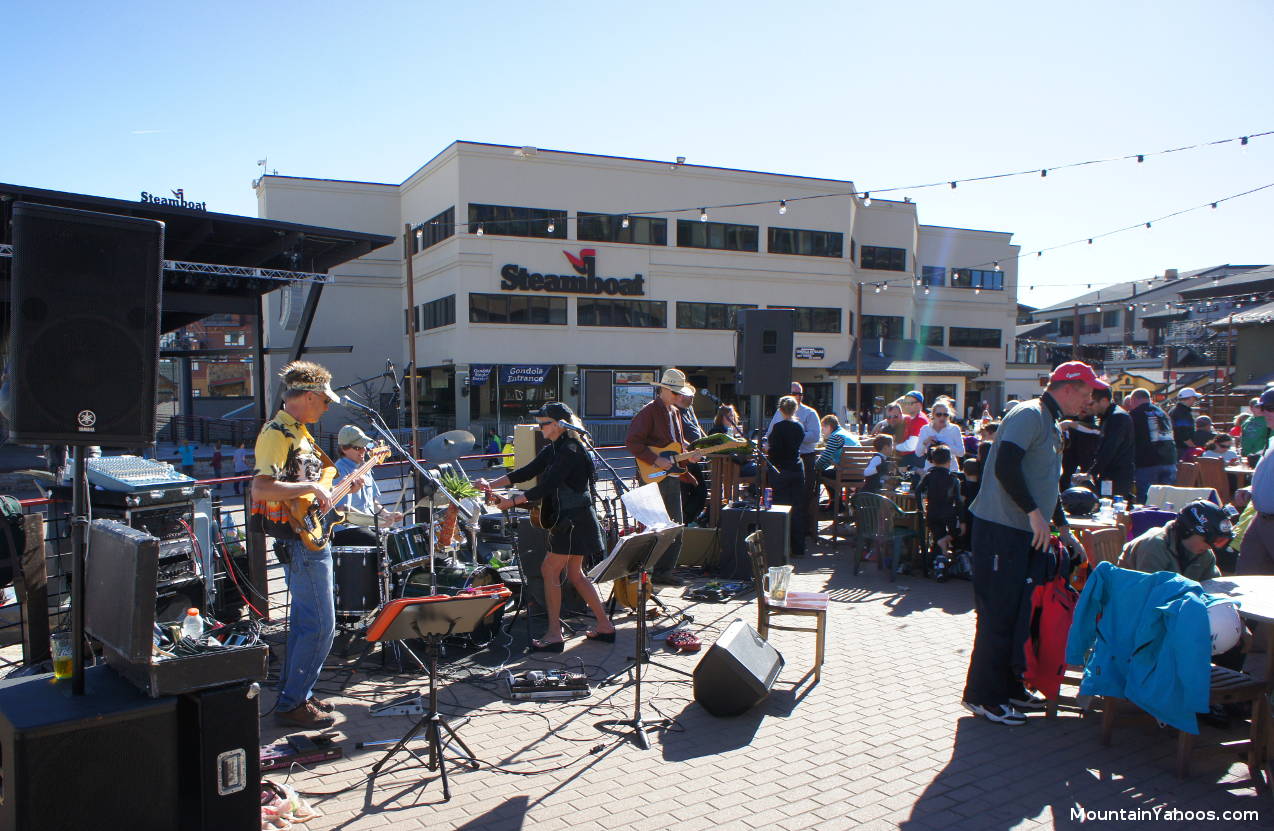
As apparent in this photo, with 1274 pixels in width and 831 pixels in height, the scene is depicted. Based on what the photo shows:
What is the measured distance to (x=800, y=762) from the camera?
4133mm

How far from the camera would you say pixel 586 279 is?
2970 cm

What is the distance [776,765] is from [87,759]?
3.04 metres

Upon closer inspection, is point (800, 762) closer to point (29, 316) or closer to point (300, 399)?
point (300, 399)

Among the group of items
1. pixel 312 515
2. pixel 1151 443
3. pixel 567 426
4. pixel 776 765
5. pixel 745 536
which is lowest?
pixel 776 765

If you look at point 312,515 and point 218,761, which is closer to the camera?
point 218,761

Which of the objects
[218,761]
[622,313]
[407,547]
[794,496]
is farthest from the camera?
[622,313]

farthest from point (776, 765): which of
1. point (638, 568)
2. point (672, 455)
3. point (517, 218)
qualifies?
point (517, 218)

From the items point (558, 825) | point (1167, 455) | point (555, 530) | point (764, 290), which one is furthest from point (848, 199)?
point (558, 825)

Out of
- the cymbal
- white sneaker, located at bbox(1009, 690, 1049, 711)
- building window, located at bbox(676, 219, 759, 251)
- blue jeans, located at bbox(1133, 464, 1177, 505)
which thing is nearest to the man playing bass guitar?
the cymbal

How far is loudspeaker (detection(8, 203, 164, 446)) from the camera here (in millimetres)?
2947

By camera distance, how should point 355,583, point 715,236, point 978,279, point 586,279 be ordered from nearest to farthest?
1. point 355,583
2. point 586,279
3. point 715,236
4. point 978,279

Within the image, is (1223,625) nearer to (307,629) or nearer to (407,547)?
(307,629)

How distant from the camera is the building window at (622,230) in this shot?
29.8 m

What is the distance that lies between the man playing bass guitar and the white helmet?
457cm
